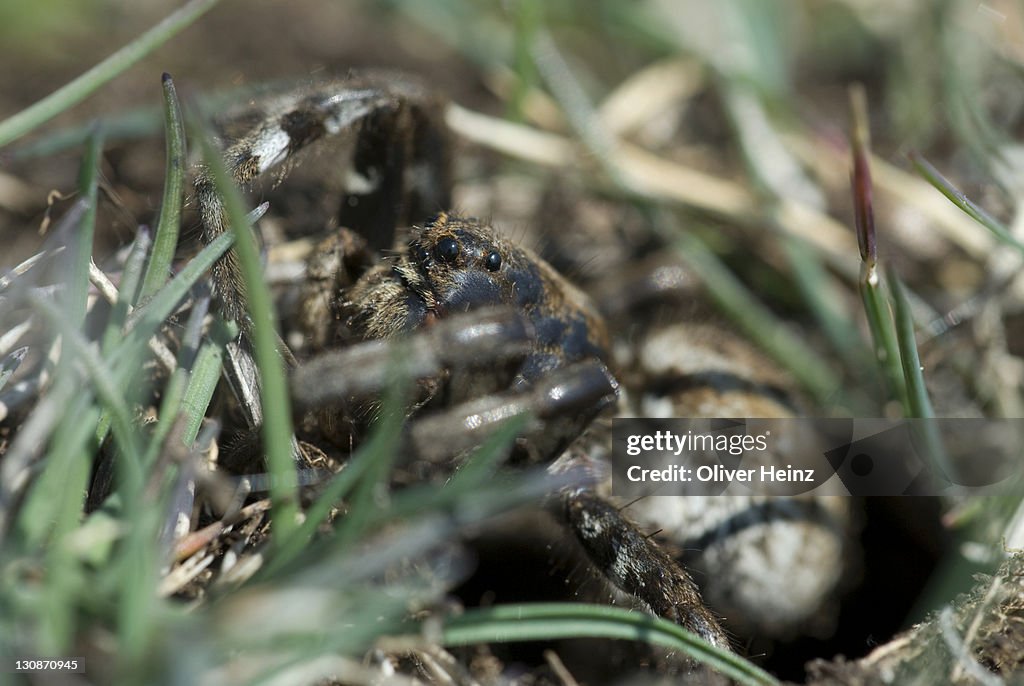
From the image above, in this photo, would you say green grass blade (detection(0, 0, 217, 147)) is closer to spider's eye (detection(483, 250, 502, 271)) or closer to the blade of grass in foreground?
spider's eye (detection(483, 250, 502, 271))

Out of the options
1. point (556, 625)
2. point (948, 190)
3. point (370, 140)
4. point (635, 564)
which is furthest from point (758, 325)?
point (556, 625)

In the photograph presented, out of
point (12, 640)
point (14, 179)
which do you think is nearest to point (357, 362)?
point (12, 640)

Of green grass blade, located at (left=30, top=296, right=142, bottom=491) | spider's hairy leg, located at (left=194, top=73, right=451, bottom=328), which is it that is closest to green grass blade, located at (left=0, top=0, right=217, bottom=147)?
spider's hairy leg, located at (left=194, top=73, right=451, bottom=328)

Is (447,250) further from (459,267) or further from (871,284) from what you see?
(871,284)

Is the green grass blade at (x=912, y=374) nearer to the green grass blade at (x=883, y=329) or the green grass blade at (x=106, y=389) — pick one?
the green grass blade at (x=883, y=329)

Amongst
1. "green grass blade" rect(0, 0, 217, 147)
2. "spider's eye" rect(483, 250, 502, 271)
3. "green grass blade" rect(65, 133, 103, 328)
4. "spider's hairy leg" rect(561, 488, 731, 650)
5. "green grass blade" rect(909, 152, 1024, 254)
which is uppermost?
"green grass blade" rect(0, 0, 217, 147)

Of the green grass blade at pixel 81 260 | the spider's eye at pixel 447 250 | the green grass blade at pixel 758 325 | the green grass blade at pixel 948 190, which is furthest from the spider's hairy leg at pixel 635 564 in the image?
the green grass blade at pixel 81 260

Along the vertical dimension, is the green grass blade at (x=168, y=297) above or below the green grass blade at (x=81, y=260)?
below
